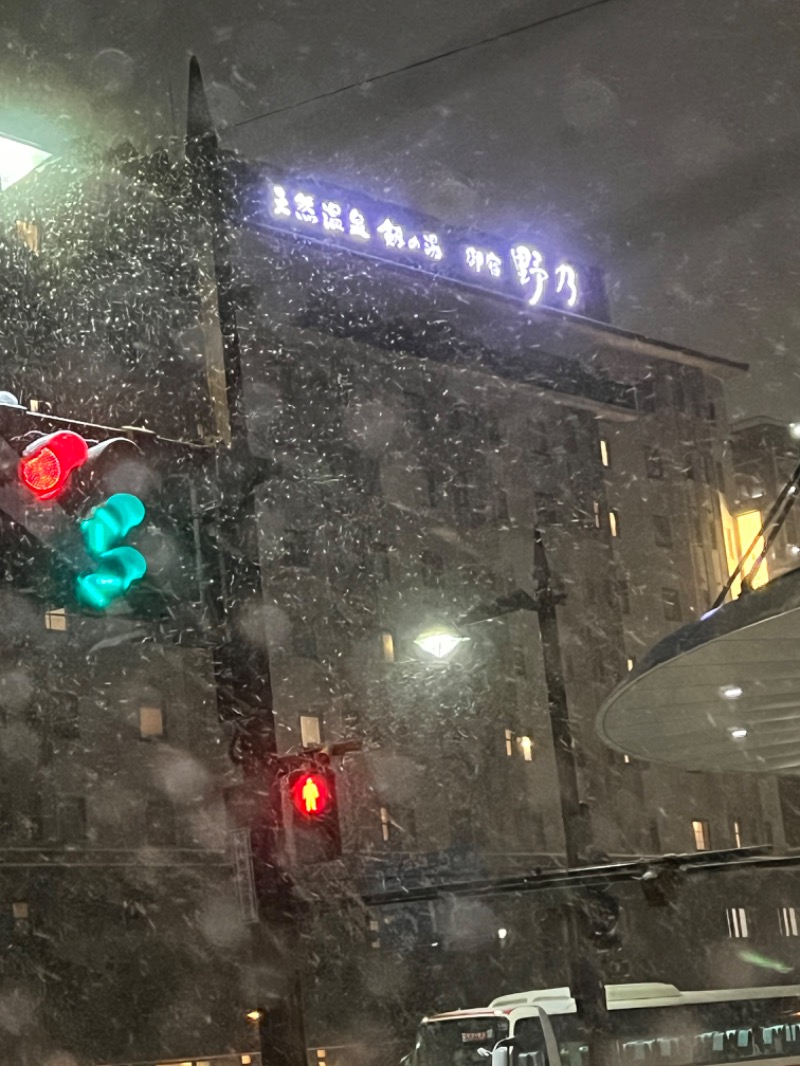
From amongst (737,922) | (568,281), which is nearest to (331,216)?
(568,281)

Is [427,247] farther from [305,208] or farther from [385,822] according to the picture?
[385,822]

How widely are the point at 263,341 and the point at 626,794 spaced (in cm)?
251

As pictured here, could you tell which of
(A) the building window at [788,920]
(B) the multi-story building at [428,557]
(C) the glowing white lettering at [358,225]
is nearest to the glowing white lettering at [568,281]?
(B) the multi-story building at [428,557]

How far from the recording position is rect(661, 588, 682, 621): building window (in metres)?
4.53

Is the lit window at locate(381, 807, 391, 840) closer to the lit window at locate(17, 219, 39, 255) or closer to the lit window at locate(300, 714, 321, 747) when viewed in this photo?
the lit window at locate(300, 714, 321, 747)

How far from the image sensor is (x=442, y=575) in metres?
5.14

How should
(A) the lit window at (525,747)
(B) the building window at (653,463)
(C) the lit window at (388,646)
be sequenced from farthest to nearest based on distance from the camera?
1. (C) the lit window at (388,646)
2. (A) the lit window at (525,747)
3. (B) the building window at (653,463)

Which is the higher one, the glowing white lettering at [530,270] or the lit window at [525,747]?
the glowing white lettering at [530,270]

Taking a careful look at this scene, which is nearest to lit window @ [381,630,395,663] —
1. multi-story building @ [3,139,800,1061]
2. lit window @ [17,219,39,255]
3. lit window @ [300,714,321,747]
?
multi-story building @ [3,139,800,1061]

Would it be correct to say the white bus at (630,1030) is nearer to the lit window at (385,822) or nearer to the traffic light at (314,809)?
the traffic light at (314,809)

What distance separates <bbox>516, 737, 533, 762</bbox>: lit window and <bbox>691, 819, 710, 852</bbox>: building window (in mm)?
803

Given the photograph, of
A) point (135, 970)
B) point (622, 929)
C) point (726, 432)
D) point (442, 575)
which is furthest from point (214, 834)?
point (726, 432)

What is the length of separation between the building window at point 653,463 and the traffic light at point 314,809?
2913mm

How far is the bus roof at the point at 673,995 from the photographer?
351cm
